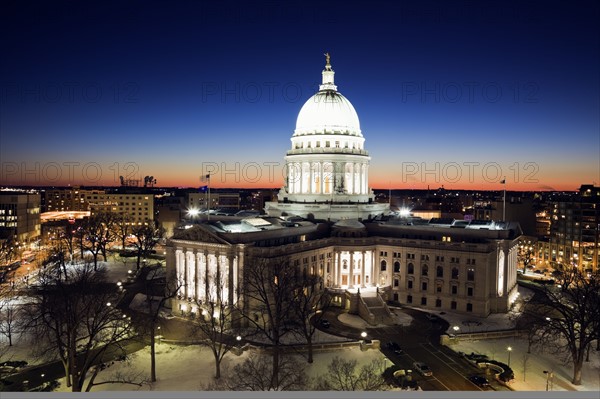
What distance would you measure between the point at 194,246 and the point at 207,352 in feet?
58.0

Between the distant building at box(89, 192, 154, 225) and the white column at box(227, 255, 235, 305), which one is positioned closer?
the white column at box(227, 255, 235, 305)

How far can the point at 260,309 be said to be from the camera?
188 ft

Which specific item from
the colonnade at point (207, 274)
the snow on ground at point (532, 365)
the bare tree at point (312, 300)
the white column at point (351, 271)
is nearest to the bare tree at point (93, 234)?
the colonnade at point (207, 274)

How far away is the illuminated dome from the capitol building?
16.2 feet

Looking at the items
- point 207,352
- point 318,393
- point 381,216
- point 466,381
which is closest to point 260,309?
point 207,352

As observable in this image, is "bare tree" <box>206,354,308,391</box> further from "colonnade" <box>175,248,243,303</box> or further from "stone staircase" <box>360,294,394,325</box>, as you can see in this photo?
"stone staircase" <box>360,294,394,325</box>

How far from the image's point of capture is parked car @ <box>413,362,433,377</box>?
144ft

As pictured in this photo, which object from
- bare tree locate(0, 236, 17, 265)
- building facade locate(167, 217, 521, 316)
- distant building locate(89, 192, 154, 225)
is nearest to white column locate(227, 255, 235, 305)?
building facade locate(167, 217, 521, 316)

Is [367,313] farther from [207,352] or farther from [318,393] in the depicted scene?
[318,393]

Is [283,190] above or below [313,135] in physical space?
below

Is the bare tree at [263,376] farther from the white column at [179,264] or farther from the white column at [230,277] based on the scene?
the white column at [179,264]

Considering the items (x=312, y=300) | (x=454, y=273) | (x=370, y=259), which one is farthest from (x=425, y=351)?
(x=370, y=259)

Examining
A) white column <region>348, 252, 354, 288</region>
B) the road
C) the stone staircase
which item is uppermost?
white column <region>348, 252, 354, 288</region>

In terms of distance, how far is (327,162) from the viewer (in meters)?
88.2
